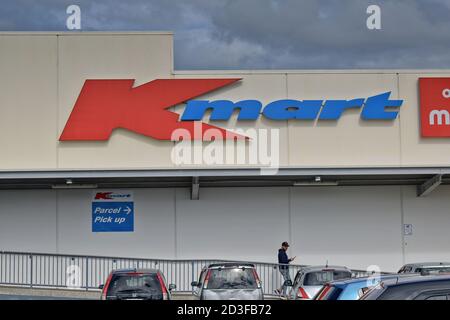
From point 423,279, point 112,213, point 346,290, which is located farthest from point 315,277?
point 423,279

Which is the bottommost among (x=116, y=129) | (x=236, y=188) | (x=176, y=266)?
(x=176, y=266)

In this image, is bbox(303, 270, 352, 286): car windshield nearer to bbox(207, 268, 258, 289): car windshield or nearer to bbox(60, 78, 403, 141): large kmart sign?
bbox(207, 268, 258, 289): car windshield

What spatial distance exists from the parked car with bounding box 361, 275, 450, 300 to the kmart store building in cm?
2245

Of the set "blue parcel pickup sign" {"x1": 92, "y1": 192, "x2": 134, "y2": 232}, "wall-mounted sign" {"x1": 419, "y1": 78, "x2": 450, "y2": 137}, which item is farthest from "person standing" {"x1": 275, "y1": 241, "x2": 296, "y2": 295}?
"wall-mounted sign" {"x1": 419, "y1": 78, "x2": 450, "y2": 137}

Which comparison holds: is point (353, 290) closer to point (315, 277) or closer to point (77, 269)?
point (315, 277)

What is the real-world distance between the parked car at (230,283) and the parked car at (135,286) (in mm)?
1294

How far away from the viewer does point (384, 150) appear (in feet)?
101

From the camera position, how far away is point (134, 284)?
65.1 feet

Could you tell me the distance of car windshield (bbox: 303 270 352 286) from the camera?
22.3 meters

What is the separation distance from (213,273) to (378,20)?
13.0m

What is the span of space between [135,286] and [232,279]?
263 centimetres

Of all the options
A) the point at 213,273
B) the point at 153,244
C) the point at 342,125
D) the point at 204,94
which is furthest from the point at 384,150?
the point at 213,273

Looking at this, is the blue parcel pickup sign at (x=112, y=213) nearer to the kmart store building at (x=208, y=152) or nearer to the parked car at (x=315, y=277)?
the kmart store building at (x=208, y=152)

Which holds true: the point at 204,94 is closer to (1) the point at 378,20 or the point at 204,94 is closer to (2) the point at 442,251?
(1) the point at 378,20
